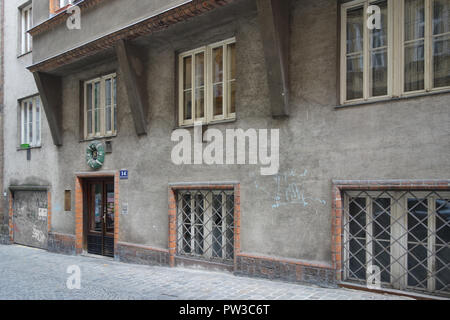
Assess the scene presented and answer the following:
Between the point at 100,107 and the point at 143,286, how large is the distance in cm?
550

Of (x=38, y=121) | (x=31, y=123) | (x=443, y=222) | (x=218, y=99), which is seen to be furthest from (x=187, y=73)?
(x=31, y=123)

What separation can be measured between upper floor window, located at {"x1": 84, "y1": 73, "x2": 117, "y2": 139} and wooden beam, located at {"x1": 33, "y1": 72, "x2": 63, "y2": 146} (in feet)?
3.64

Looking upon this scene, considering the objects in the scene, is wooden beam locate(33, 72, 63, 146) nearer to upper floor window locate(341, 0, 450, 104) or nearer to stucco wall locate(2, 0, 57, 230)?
stucco wall locate(2, 0, 57, 230)

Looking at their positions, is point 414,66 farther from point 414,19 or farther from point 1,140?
point 1,140

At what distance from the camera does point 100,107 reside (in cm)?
1116

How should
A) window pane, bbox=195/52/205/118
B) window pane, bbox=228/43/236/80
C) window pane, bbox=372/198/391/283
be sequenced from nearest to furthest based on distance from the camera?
window pane, bbox=372/198/391/283 < window pane, bbox=228/43/236/80 < window pane, bbox=195/52/205/118

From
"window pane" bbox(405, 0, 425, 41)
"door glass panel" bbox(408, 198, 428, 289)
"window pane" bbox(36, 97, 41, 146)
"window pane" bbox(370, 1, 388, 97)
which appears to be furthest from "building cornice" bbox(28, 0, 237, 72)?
"door glass panel" bbox(408, 198, 428, 289)

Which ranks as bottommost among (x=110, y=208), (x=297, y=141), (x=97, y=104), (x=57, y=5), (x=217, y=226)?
(x=217, y=226)

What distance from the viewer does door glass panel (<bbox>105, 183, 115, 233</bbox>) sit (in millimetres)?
11039

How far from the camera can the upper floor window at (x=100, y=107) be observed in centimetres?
1077

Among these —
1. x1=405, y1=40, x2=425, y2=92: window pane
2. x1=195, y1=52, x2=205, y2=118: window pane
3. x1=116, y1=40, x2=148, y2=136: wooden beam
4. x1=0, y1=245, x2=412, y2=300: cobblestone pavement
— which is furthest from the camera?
x1=116, y1=40, x2=148, y2=136: wooden beam

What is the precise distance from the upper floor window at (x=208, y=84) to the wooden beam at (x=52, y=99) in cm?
483

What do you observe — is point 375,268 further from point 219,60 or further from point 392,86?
point 219,60

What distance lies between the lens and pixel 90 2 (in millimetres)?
9820
